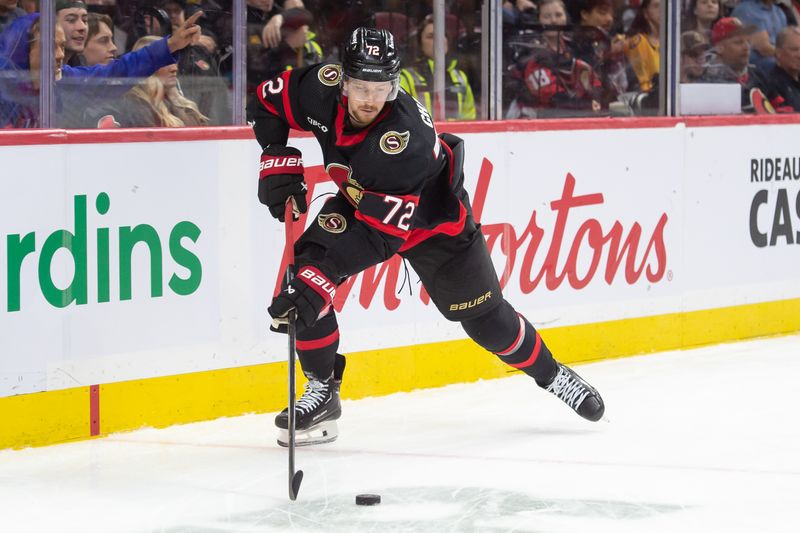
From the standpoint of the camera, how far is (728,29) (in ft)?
20.5

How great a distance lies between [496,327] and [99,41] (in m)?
1.48

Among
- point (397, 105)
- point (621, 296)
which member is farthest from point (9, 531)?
point (621, 296)

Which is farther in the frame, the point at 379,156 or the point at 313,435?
the point at 313,435

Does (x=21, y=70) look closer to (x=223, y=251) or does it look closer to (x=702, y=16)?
(x=223, y=251)

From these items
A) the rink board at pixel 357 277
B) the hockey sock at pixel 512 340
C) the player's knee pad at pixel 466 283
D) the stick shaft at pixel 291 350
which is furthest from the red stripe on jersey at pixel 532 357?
the stick shaft at pixel 291 350

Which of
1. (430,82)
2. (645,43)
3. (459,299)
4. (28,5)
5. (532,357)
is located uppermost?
(645,43)

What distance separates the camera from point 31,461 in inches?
157

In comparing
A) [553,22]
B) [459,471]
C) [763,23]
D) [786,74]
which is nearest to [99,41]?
[459,471]

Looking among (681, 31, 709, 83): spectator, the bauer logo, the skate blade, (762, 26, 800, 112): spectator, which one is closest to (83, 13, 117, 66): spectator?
the bauer logo

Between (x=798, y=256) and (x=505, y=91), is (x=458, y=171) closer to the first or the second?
(x=505, y=91)

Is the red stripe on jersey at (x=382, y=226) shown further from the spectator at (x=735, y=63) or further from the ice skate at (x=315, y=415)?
the spectator at (x=735, y=63)

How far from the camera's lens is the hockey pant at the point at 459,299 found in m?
4.14

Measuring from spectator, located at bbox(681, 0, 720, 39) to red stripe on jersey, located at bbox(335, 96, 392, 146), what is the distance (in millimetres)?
2668

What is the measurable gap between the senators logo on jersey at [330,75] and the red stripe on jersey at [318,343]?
74cm
